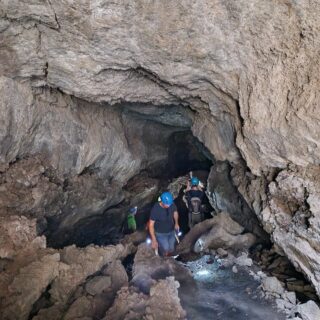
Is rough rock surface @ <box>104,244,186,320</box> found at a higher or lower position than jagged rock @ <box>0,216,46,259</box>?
lower

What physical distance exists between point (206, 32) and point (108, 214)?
742 cm

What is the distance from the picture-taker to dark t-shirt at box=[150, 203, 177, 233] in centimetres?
770

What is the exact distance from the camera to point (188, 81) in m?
6.80

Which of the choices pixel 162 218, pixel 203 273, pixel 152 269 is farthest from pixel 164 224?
pixel 203 273

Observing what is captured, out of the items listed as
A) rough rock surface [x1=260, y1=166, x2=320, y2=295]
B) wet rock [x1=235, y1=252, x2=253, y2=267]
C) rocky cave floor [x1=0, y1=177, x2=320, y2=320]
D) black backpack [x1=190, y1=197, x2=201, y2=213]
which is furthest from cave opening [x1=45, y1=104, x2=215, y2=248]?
wet rock [x1=235, y1=252, x2=253, y2=267]

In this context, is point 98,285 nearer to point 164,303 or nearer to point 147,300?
point 147,300

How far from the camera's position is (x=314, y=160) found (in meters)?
5.61

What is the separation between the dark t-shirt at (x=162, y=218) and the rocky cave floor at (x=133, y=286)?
62cm

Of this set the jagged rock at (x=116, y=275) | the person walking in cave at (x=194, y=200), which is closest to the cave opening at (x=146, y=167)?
the person walking in cave at (x=194, y=200)

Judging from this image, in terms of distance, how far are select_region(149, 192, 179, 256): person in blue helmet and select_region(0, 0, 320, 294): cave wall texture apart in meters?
1.99

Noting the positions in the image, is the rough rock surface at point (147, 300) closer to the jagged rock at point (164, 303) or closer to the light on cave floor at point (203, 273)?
the jagged rock at point (164, 303)

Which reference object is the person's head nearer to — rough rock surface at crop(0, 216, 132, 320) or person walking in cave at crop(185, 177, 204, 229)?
person walking in cave at crop(185, 177, 204, 229)

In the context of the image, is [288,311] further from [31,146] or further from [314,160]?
[31,146]

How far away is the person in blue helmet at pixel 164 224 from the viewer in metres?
7.61
